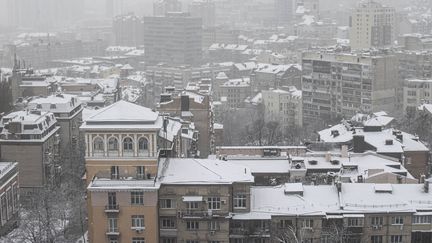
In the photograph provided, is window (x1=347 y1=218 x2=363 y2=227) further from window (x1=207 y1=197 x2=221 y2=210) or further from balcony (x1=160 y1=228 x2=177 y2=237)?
balcony (x1=160 y1=228 x2=177 y2=237)

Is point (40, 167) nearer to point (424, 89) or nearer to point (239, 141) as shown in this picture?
point (239, 141)

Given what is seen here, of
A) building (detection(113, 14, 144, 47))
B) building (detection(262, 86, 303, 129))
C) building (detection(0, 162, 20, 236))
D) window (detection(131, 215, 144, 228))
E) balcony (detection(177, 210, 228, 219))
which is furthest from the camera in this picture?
building (detection(113, 14, 144, 47))

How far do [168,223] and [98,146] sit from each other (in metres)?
4.60

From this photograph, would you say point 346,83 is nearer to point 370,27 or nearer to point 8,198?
point 370,27

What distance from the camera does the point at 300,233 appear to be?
35250 millimetres

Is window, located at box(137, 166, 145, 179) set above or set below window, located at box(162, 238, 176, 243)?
above

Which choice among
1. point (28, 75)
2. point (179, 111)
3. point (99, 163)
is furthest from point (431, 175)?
point (28, 75)

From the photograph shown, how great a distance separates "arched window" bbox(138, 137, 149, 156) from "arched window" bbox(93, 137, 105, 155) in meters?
1.63

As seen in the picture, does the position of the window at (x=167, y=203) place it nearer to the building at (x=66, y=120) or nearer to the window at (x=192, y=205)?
the window at (x=192, y=205)

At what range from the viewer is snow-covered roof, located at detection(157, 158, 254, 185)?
35.6 meters

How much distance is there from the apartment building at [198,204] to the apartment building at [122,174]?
33.4 inches

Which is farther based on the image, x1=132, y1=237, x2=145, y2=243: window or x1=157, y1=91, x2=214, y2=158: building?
x1=157, y1=91, x2=214, y2=158: building

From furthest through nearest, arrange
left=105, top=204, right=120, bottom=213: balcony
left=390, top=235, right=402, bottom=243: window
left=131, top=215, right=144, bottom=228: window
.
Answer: left=390, top=235, right=402, bottom=243: window < left=131, top=215, right=144, bottom=228: window < left=105, top=204, right=120, bottom=213: balcony

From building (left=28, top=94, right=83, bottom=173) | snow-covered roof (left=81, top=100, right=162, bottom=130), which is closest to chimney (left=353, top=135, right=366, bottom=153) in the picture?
snow-covered roof (left=81, top=100, right=162, bottom=130)
